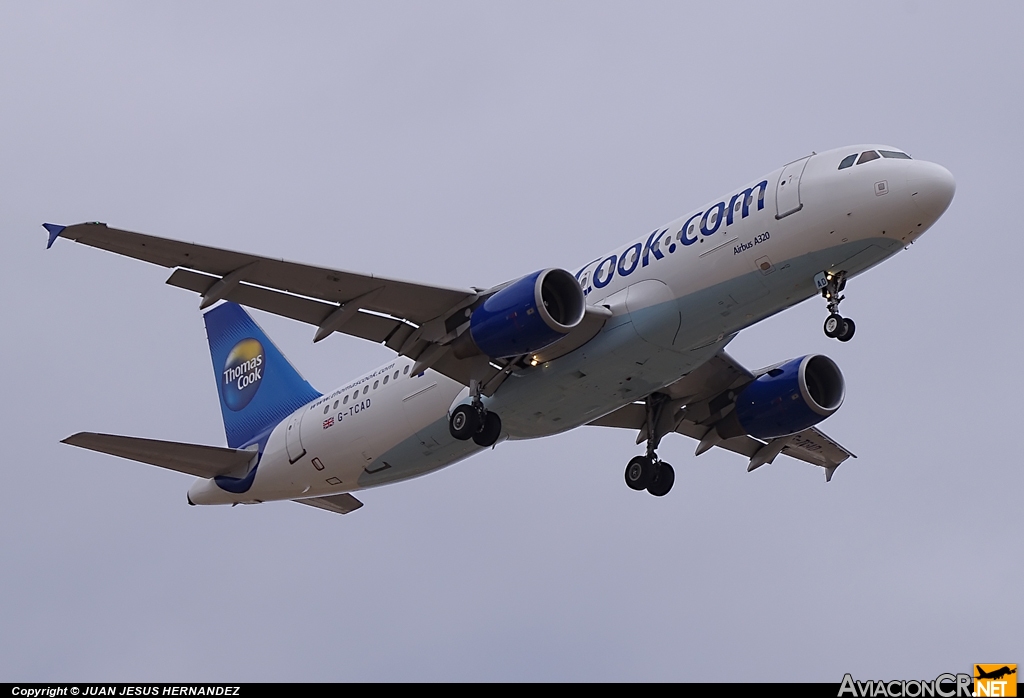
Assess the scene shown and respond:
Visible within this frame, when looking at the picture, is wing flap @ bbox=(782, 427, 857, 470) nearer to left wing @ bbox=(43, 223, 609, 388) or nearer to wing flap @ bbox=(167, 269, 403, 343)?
left wing @ bbox=(43, 223, 609, 388)

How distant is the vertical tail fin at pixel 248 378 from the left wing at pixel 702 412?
26.2 feet

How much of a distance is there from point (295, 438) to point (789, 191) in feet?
44.0

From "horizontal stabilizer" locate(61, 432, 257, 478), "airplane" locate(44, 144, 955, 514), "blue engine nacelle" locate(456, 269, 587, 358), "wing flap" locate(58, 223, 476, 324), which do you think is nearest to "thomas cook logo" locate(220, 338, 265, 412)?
"airplane" locate(44, 144, 955, 514)

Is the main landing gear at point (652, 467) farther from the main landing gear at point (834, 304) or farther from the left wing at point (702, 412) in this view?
the main landing gear at point (834, 304)

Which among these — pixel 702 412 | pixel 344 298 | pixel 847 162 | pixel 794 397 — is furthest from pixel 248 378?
pixel 847 162

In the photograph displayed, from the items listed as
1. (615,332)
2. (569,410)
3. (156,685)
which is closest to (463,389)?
(569,410)

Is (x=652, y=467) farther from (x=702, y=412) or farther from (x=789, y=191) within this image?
(x=789, y=191)

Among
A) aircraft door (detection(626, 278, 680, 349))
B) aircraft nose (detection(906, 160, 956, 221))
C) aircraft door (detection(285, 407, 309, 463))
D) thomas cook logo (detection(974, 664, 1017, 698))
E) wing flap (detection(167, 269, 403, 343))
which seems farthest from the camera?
aircraft door (detection(285, 407, 309, 463))

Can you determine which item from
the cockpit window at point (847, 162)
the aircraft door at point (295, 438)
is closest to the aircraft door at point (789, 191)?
the cockpit window at point (847, 162)

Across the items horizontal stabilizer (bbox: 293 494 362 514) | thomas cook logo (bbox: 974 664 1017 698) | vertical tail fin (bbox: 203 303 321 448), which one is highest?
vertical tail fin (bbox: 203 303 321 448)

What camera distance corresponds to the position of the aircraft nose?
25.2 metres

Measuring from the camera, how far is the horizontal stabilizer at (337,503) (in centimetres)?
3531

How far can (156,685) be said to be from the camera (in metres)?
23.7

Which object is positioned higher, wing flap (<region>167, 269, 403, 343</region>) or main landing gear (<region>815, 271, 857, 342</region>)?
wing flap (<region>167, 269, 403, 343</region>)
